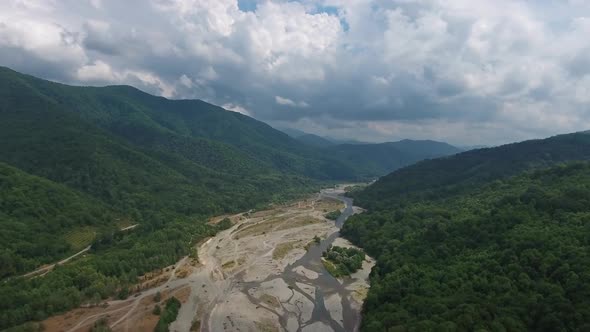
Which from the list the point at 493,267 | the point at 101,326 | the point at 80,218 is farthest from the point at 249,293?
the point at 80,218

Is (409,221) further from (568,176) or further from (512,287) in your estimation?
(512,287)

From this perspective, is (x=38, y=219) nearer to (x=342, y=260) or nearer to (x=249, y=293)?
(x=249, y=293)

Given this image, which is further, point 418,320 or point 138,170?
point 138,170

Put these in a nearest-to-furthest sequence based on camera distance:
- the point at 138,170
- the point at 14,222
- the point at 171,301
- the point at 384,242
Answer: the point at 171,301
the point at 14,222
the point at 384,242
the point at 138,170

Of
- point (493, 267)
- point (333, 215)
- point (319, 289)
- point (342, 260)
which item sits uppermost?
point (493, 267)

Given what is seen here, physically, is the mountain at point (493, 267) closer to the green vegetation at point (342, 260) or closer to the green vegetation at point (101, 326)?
the green vegetation at point (342, 260)

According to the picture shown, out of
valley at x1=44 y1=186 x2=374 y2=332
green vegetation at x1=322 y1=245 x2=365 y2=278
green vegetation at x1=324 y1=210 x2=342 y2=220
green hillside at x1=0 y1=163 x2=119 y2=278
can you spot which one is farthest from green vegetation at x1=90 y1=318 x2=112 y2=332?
green vegetation at x1=324 y1=210 x2=342 y2=220

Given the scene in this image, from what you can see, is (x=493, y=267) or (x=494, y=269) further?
(x=493, y=267)

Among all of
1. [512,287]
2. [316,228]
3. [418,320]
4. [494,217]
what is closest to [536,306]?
[512,287]
